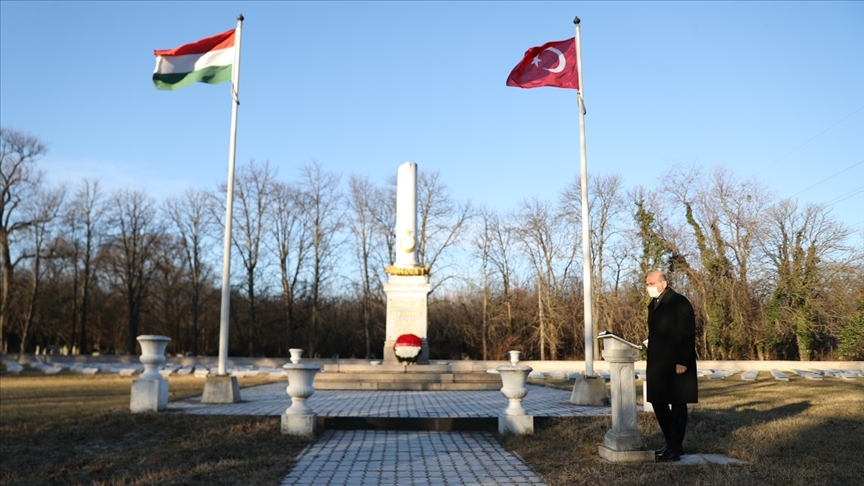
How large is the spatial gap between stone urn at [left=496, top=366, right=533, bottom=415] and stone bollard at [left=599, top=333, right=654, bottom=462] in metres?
2.27

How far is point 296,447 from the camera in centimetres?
872

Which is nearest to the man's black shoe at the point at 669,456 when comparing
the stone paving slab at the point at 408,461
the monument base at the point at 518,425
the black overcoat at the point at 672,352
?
the black overcoat at the point at 672,352

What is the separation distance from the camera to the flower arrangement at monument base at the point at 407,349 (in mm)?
20156

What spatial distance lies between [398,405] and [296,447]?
4830 millimetres

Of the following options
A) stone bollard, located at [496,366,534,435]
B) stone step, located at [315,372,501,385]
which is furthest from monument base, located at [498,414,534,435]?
stone step, located at [315,372,501,385]

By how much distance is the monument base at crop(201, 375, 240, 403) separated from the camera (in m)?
13.2

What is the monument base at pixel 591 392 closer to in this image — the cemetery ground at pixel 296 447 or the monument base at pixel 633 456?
the cemetery ground at pixel 296 447

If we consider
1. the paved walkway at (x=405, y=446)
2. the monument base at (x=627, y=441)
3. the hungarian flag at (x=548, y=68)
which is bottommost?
the paved walkway at (x=405, y=446)

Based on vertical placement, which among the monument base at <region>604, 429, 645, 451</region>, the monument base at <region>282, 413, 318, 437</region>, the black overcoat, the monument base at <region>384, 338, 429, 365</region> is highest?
the black overcoat

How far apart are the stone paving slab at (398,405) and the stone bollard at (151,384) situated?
0.53 meters

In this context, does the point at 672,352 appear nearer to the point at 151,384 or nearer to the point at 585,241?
the point at 585,241

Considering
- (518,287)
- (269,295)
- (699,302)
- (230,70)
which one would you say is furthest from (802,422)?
(269,295)

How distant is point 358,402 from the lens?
14023 millimetres

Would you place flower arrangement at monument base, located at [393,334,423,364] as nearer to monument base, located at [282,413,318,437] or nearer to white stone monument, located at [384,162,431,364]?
white stone monument, located at [384,162,431,364]
